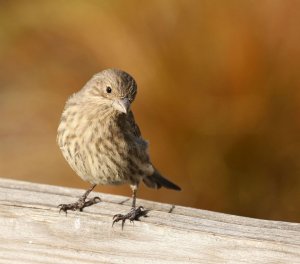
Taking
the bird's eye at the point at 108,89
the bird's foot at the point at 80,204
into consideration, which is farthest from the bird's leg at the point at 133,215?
the bird's eye at the point at 108,89

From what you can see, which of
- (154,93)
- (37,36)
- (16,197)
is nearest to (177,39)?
(154,93)

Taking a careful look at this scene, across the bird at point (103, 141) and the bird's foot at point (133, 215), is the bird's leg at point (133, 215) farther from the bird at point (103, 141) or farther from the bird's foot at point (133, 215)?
the bird at point (103, 141)

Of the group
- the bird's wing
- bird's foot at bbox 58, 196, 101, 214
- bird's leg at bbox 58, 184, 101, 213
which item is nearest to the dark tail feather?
the bird's wing

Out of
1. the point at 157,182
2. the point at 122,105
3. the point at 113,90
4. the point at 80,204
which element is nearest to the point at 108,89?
the point at 113,90

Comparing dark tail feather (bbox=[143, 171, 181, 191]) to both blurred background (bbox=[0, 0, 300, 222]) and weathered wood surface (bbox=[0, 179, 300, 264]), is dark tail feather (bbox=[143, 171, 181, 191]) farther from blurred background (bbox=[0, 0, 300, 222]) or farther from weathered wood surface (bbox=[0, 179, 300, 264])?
weathered wood surface (bbox=[0, 179, 300, 264])

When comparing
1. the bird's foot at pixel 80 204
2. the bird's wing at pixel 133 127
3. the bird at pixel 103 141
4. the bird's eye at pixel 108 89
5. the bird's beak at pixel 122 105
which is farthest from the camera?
the bird's wing at pixel 133 127

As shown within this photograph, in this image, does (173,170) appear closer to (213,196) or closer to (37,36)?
(213,196)
